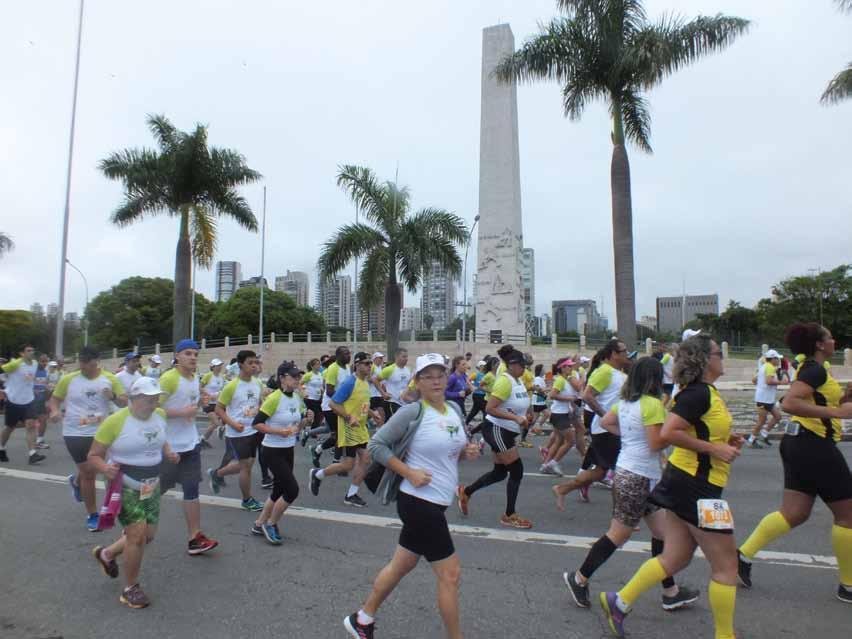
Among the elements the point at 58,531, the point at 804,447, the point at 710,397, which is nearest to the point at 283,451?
the point at 58,531

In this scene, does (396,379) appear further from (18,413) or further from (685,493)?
(685,493)

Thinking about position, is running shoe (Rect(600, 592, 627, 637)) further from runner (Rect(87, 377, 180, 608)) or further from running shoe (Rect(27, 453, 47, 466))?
running shoe (Rect(27, 453, 47, 466))

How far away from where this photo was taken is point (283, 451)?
5.82 metres

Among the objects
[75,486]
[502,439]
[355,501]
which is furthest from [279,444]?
[75,486]

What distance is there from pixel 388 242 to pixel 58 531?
50.6 ft

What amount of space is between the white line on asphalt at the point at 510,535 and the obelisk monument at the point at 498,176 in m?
23.1

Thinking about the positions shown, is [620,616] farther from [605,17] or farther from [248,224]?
[248,224]

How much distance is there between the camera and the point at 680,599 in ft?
13.1

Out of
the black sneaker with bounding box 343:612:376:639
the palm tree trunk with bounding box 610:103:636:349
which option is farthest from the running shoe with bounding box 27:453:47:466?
the palm tree trunk with bounding box 610:103:636:349

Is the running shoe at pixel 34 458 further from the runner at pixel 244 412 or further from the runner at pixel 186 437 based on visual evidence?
the runner at pixel 186 437

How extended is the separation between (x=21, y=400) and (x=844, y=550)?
444 inches

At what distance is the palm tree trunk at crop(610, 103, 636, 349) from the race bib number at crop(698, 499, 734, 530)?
10.9 metres

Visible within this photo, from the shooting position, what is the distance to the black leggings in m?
5.54

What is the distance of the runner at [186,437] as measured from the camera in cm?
518
